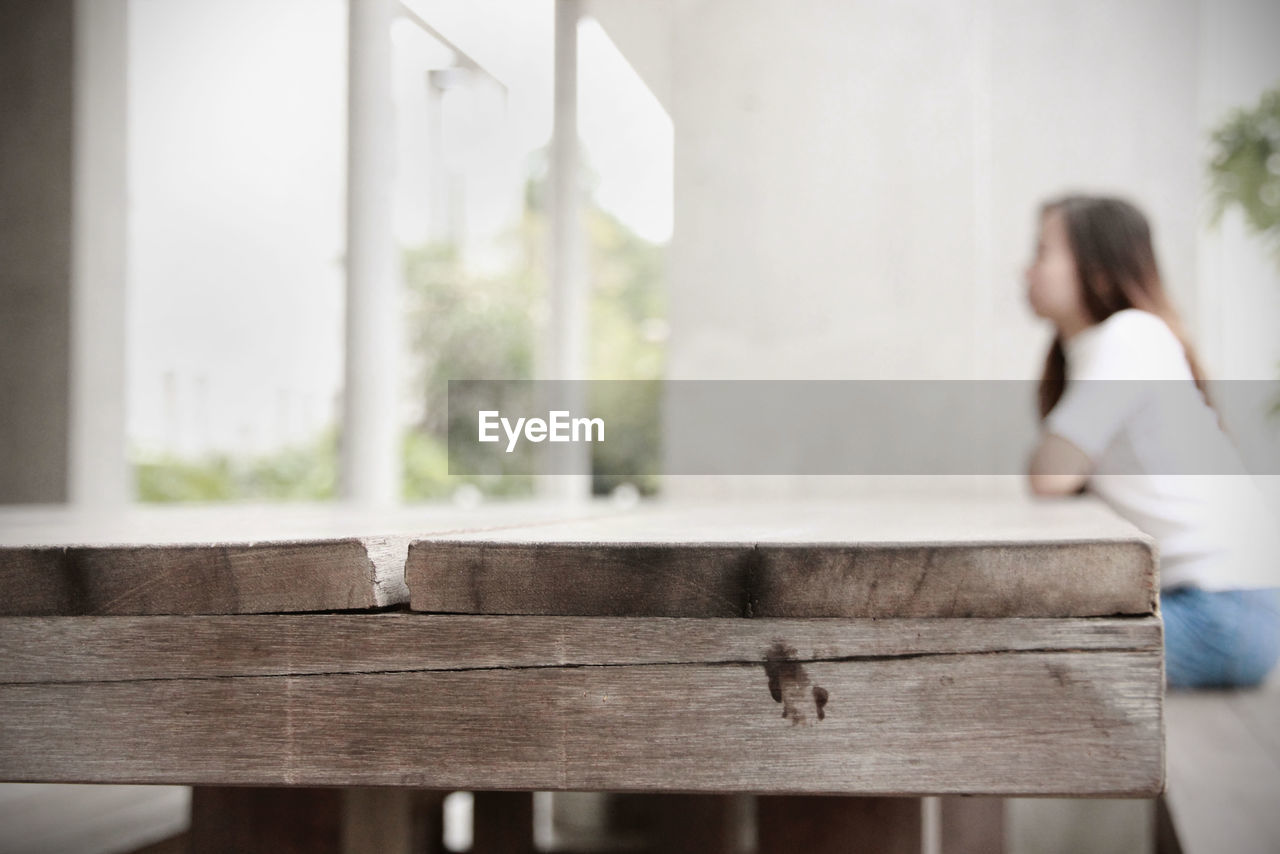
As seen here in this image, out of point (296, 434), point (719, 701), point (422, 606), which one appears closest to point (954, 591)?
point (719, 701)

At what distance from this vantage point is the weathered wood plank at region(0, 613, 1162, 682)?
0.46 meters

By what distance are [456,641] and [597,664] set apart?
69 mm

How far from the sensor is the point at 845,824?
3.44ft

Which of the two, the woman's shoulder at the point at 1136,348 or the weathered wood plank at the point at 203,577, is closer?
the weathered wood plank at the point at 203,577

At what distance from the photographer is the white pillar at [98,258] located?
270cm

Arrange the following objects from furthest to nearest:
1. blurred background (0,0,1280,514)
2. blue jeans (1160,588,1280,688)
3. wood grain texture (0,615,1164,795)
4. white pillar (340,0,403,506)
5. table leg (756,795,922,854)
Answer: white pillar (340,0,403,506)
blurred background (0,0,1280,514)
blue jeans (1160,588,1280,688)
table leg (756,795,922,854)
wood grain texture (0,615,1164,795)

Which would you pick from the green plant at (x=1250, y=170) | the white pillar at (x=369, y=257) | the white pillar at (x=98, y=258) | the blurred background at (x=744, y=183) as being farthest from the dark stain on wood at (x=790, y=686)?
the white pillar at (x=98, y=258)

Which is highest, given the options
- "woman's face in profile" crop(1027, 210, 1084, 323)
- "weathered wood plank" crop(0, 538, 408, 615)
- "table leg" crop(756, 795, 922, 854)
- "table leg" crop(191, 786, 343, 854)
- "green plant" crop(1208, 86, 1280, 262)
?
"green plant" crop(1208, 86, 1280, 262)

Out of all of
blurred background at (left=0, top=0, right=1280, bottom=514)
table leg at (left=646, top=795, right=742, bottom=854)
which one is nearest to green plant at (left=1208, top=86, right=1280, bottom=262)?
blurred background at (left=0, top=0, right=1280, bottom=514)

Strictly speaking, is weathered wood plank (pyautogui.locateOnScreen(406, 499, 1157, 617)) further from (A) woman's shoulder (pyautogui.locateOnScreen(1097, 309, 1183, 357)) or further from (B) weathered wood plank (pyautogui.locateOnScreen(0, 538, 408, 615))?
(A) woman's shoulder (pyautogui.locateOnScreen(1097, 309, 1183, 357))

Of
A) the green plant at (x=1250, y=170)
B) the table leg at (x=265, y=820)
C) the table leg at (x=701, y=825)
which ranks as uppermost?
the green plant at (x=1250, y=170)

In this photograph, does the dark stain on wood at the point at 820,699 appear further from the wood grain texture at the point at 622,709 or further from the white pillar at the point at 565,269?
the white pillar at the point at 565,269

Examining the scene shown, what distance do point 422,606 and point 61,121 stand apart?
9.12 feet

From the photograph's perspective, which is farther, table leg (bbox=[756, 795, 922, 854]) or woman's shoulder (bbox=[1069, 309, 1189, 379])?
woman's shoulder (bbox=[1069, 309, 1189, 379])
